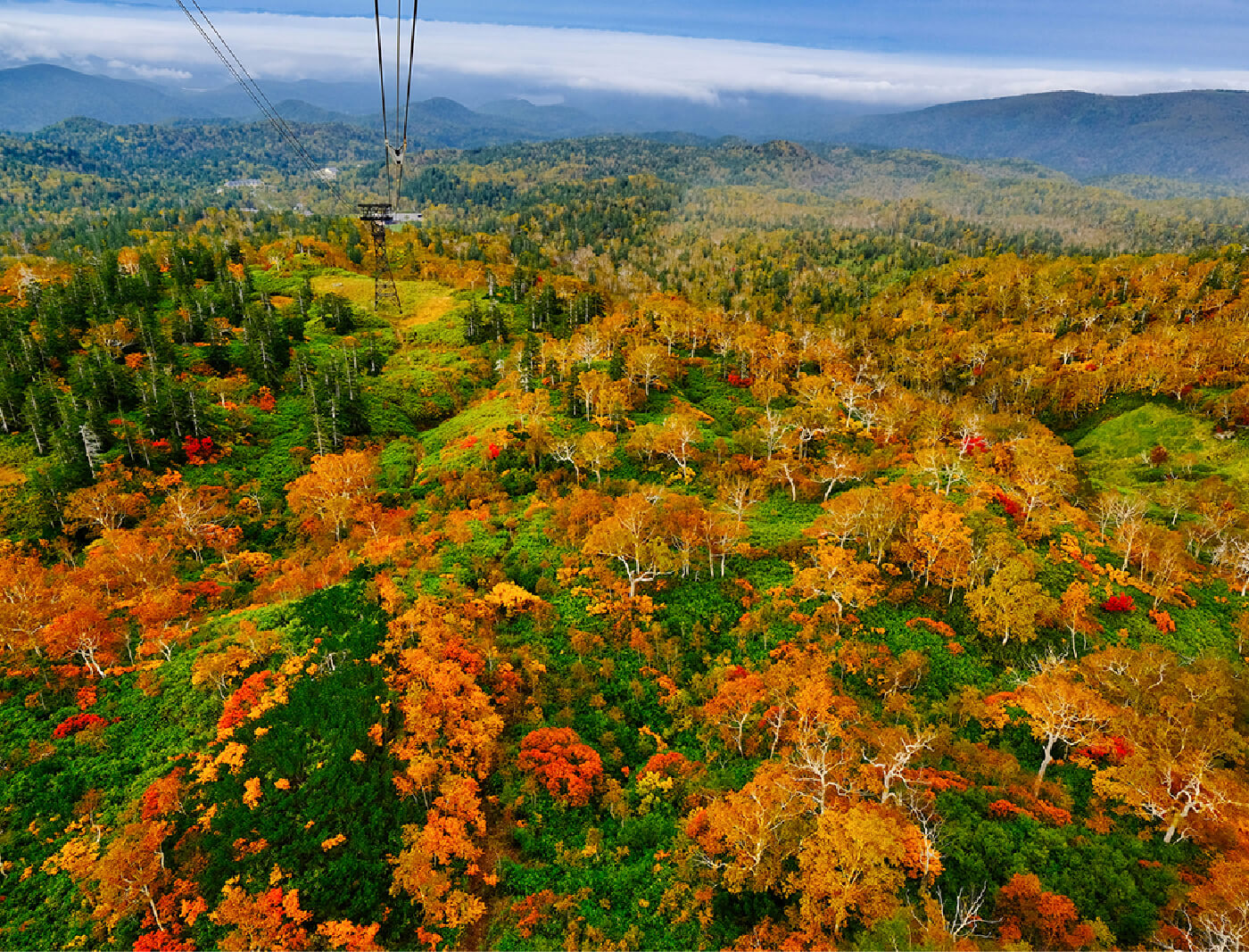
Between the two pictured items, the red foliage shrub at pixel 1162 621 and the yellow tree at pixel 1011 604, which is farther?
the red foliage shrub at pixel 1162 621

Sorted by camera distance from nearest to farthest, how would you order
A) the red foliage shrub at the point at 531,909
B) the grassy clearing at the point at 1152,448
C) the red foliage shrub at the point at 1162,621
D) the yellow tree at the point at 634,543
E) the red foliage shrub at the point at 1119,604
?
the red foliage shrub at the point at 531,909 → the red foliage shrub at the point at 1162,621 → the red foliage shrub at the point at 1119,604 → the yellow tree at the point at 634,543 → the grassy clearing at the point at 1152,448

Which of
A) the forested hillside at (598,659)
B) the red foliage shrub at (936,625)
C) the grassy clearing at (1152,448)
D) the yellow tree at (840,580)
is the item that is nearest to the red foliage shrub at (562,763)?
the forested hillside at (598,659)

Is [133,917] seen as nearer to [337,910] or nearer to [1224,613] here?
[337,910]

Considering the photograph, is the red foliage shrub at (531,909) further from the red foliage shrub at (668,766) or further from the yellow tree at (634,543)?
the yellow tree at (634,543)

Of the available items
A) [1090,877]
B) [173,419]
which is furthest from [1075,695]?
[173,419]

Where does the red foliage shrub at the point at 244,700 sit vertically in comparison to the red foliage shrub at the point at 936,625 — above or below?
below

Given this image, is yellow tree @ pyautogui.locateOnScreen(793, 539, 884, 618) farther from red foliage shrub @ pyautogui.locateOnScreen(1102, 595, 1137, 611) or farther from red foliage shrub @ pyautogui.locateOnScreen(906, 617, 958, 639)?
red foliage shrub @ pyautogui.locateOnScreen(1102, 595, 1137, 611)

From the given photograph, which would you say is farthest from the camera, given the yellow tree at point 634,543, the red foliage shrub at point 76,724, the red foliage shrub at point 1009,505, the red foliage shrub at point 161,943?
the red foliage shrub at point 1009,505
